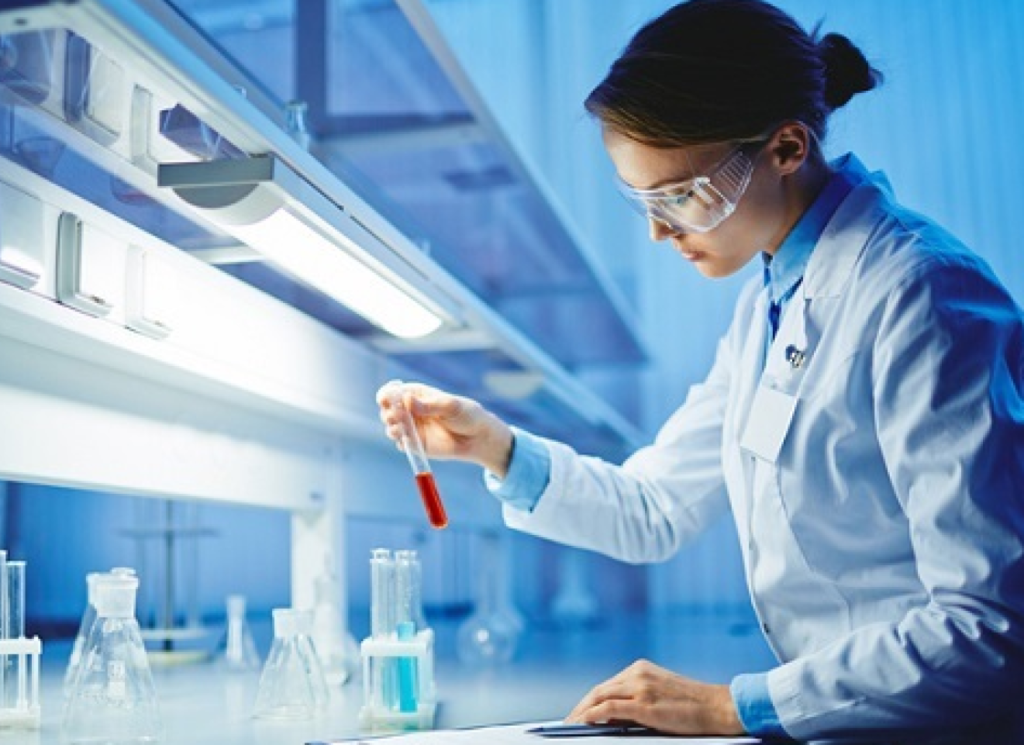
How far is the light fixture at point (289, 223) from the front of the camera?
1.13 metres

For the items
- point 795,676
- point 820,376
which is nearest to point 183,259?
point 820,376

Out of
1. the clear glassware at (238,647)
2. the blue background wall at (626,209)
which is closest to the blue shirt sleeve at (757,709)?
the clear glassware at (238,647)

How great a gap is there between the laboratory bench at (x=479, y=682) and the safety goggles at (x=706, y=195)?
0.69 meters

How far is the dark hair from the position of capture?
1.24 metres

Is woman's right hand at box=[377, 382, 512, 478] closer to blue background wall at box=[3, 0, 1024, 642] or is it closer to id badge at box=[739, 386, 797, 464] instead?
id badge at box=[739, 386, 797, 464]

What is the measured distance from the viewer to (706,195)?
1.29 m

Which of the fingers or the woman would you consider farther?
the fingers

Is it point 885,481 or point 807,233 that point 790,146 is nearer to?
point 807,233

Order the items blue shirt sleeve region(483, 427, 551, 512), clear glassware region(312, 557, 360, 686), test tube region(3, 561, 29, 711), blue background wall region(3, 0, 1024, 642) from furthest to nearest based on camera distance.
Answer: blue background wall region(3, 0, 1024, 642) → clear glassware region(312, 557, 360, 686) → blue shirt sleeve region(483, 427, 551, 512) → test tube region(3, 561, 29, 711)

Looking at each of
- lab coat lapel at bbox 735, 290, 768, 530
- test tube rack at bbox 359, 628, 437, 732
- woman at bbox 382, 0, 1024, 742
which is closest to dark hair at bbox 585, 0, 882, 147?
woman at bbox 382, 0, 1024, 742

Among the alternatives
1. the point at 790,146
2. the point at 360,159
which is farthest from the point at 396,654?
the point at 360,159

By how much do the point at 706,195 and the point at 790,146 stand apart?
0.12m

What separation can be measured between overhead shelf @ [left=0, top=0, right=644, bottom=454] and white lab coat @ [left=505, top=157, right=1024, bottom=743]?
0.57m

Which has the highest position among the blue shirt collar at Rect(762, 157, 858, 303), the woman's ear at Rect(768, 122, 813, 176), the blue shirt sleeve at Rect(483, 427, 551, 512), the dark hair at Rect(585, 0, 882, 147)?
the dark hair at Rect(585, 0, 882, 147)
